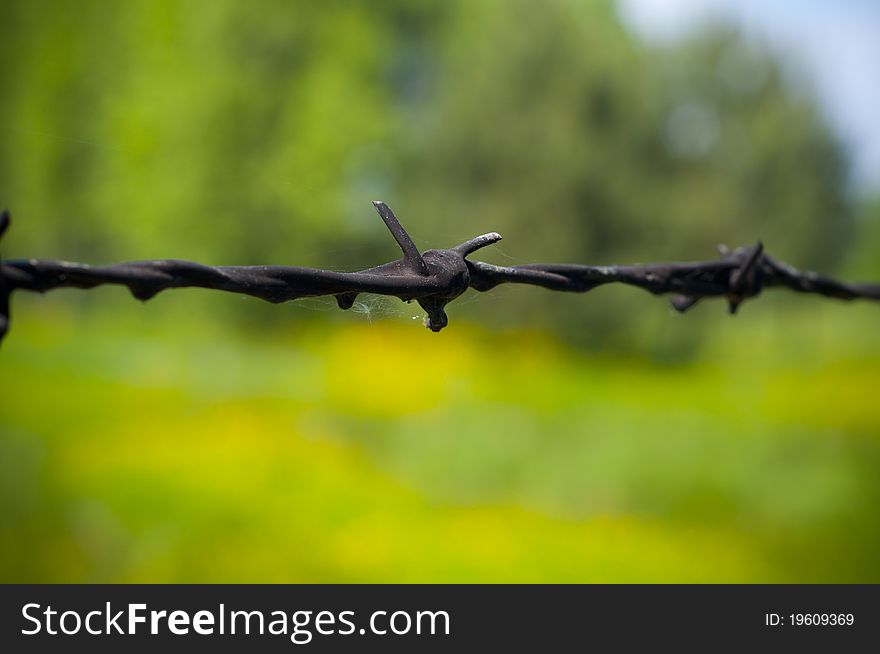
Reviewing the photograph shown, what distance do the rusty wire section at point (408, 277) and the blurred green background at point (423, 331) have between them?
5.69 metres

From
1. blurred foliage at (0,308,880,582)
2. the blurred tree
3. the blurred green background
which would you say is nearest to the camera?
blurred foliage at (0,308,880,582)

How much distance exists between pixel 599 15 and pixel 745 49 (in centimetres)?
381

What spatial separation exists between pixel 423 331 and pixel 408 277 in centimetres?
1003

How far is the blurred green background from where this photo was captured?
325 inches

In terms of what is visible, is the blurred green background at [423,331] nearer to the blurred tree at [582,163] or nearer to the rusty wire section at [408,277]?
the blurred tree at [582,163]

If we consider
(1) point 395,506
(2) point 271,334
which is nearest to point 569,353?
(2) point 271,334

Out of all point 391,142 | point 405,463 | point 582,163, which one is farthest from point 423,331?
point 391,142

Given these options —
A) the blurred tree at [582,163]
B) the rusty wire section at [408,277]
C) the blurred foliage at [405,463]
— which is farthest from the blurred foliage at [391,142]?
the rusty wire section at [408,277]

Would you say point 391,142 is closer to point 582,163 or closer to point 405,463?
point 582,163

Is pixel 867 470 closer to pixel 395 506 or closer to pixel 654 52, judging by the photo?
pixel 395 506

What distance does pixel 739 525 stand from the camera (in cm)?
902

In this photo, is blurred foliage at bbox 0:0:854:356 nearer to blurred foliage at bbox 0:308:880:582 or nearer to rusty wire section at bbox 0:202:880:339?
blurred foliage at bbox 0:308:880:582

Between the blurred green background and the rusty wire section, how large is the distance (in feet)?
18.7

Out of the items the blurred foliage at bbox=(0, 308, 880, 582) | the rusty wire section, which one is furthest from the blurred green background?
the rusty wire section
